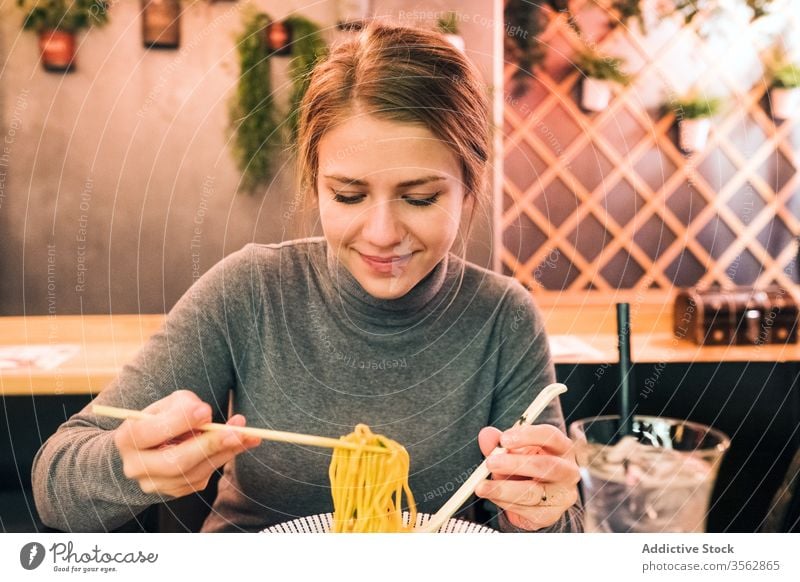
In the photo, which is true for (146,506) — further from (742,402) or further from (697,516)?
(742,402)

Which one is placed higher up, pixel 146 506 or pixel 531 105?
pixel 531 105

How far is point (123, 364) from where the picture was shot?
24.6 inches

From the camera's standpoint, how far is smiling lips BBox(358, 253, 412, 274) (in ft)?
2.06

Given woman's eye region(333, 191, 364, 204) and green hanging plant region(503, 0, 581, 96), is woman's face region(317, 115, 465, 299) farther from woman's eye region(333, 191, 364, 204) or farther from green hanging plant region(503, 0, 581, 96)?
green hanging plant region(503, 0, 581, 96)

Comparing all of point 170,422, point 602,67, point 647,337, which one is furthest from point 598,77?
point 170,422

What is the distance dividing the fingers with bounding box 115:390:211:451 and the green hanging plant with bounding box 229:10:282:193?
0.21 m

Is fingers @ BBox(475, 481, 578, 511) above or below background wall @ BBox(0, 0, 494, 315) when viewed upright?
below

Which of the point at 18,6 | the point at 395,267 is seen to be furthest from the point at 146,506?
the point at 18,6

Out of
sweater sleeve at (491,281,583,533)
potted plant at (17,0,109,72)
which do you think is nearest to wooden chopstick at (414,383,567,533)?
sweater sleeve at (491,281,583,533)

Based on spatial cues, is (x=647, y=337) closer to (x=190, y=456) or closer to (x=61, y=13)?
(x=190, y=456)

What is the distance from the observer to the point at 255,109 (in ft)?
2.04

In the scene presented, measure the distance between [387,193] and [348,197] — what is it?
33 mm

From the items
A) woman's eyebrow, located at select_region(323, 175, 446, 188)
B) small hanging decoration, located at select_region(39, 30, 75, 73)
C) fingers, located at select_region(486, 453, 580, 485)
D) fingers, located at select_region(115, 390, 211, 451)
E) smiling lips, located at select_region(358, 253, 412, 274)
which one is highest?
small hanging decoration, located at select_region(39, 30, 75, 73)

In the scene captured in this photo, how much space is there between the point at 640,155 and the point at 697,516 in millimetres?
320
